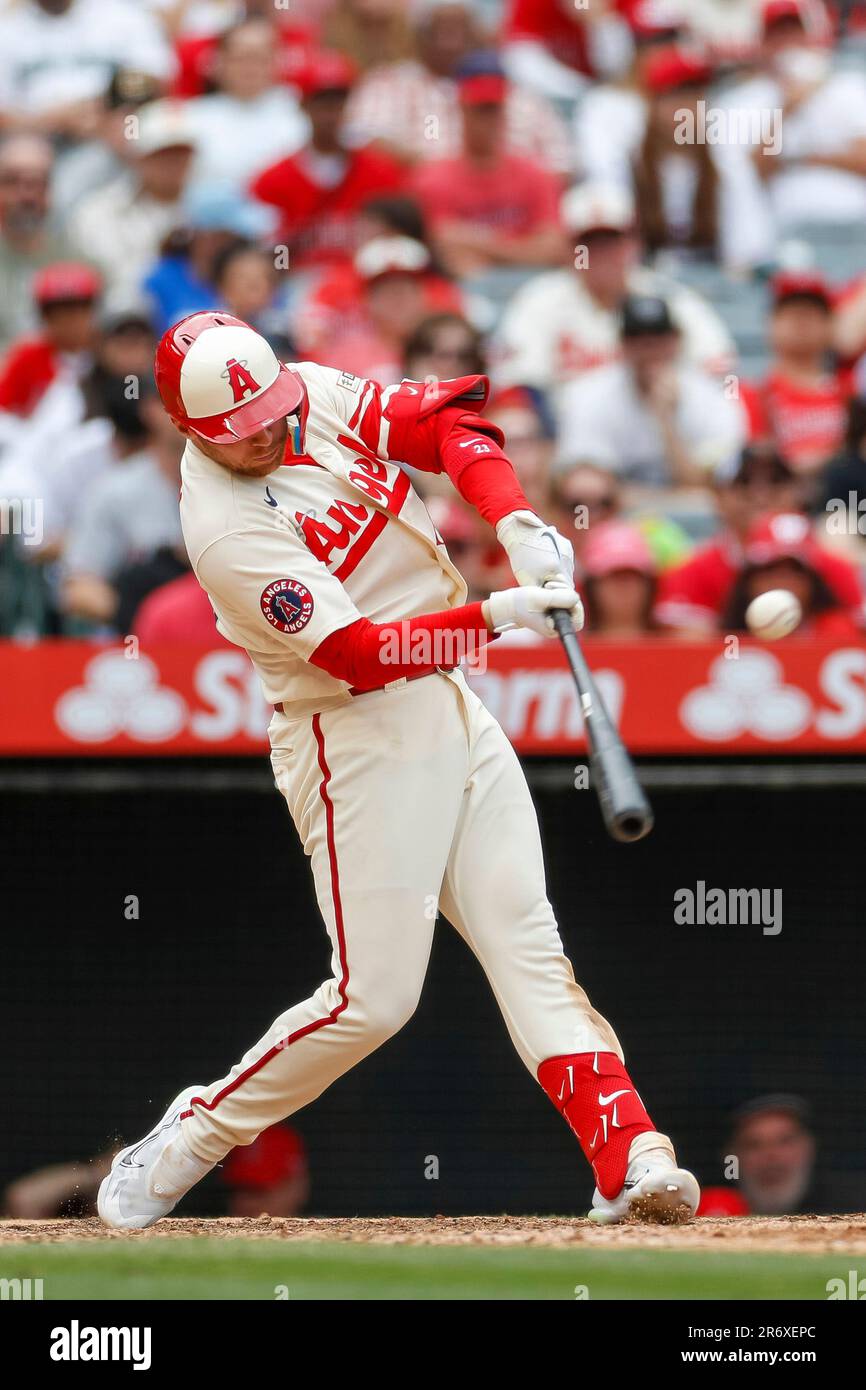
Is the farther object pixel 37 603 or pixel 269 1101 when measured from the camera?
pixel 37 603

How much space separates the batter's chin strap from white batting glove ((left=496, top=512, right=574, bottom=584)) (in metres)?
0.94

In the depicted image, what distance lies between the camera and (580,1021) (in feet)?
12.8

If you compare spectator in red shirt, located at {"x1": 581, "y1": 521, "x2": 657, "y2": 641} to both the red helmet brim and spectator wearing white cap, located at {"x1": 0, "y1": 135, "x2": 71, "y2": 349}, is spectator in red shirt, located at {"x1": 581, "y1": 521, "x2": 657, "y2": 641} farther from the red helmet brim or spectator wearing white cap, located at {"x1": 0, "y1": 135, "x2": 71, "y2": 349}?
spectator wearing white cap, located at {"x1": 0, "y1": 135, "x2": 71, "y2": 349}

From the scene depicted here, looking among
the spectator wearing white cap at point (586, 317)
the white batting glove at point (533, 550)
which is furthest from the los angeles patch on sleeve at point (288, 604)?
the spectator wearing white cap at point (586, 317)

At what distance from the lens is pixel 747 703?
5012 mm

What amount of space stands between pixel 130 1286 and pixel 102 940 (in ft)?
6.34

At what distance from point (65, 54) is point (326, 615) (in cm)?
567

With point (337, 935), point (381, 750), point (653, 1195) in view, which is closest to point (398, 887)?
point (337, 935)

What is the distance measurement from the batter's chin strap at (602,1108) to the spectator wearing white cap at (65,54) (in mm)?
5492

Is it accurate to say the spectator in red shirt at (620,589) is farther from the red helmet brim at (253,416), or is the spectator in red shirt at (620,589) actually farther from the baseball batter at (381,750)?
the red helmet brim at (253,416)

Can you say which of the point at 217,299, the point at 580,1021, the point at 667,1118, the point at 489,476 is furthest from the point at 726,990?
the point at 217,299

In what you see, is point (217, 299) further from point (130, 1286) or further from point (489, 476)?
point (130, 1286)

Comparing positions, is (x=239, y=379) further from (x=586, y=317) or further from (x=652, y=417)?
(x=586, y=317)

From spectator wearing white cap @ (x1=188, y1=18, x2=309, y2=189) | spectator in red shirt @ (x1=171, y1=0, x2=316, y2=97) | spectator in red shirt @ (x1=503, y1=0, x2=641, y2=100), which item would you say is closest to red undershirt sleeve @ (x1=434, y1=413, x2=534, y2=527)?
spectator wearing white cap @ (x1=188, y1=18, x2=309, y2=189)
